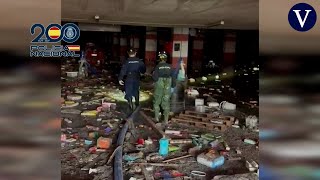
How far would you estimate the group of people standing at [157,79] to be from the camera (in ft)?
25.2

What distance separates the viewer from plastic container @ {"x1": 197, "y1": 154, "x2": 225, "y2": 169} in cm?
543

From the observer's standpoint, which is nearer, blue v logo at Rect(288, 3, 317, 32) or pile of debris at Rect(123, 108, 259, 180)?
blue v logo at Rect(288, 3, 317, 32)

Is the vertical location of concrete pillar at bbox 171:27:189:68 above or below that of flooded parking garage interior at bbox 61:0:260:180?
above

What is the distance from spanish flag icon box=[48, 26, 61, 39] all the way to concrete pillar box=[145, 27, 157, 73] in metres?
15.3

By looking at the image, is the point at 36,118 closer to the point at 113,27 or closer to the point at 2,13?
the point at 2,13

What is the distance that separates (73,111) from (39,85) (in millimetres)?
7006

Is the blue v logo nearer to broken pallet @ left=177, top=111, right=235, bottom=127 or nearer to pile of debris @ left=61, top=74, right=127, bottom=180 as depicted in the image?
pile of debris @ left=61, top=74, right=127, bottom=180

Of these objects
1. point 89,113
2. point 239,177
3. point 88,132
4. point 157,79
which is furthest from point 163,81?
point 239,177

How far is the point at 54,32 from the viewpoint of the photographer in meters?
2.44

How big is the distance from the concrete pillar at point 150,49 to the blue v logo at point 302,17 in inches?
592

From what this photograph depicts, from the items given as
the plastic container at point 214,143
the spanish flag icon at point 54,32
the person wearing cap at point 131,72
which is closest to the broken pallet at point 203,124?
the plastic container at point 214,143

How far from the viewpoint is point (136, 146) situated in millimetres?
6250

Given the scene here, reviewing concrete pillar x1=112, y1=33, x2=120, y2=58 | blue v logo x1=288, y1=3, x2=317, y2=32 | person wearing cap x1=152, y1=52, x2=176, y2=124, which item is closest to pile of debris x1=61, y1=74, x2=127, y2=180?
person wearing cap x1=152, y1=52, x2=176, y2=124

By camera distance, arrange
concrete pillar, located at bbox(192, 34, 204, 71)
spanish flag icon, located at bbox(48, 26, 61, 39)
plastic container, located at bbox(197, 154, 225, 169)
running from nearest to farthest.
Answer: spanish flag icon, located at bbox(48, 26, 61, 39), plastic container, located at bbox(197, 154, 225, 169), concrete pillar, located at bbox(192, 34, 204, 71)
